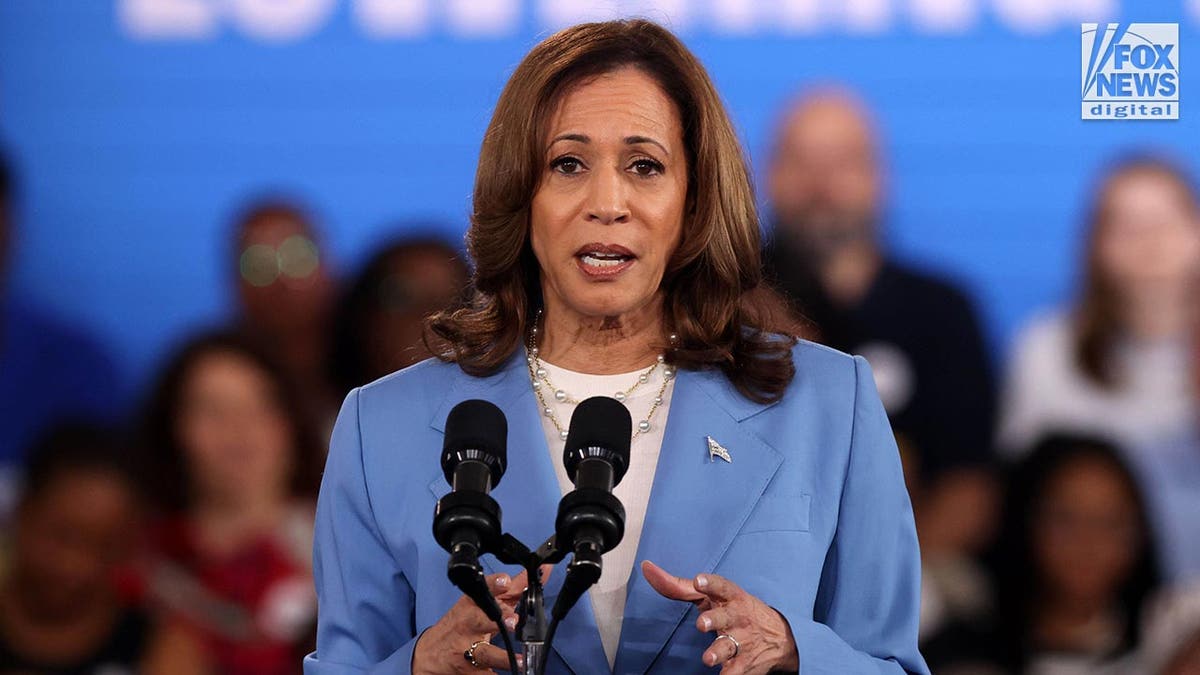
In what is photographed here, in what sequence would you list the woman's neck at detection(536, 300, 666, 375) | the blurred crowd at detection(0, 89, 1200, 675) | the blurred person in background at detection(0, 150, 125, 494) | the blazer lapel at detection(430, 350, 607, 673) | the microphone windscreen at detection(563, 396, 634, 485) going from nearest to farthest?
the microphone windscreen at detection(563, 396, 634, 485)
the blazer lapel at detection(430, 350, 607, 673)
the woman's neck at detection(536, 300, 666, 375)
the blurred crowd at detection(0, 89, 1200, 675)
the blurred person in background at detection(0, 150, 125, 494)

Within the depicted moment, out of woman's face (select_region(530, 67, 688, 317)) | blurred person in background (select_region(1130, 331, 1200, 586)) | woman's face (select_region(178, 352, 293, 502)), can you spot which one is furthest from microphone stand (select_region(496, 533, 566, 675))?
blurred person in background (select_region(1130, 331, 1200, 586))

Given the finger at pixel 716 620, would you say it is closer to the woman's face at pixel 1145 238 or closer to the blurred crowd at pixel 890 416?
the blurred crowd at pixel 890 416

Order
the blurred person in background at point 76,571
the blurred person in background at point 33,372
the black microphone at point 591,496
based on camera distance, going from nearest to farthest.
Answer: the black microphone at point 591,496 < the blurred person in background at point 76,571 < the blurred person in background at point 33,372

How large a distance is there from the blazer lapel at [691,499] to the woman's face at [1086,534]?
278cm

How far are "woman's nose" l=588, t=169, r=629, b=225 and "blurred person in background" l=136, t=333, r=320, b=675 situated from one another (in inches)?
105

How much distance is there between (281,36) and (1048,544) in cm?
272

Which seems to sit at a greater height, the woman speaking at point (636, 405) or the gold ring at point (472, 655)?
the woman speaking at point (636, 405)

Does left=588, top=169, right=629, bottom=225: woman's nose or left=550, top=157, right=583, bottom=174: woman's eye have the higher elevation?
left=550, top=157, right=583, bottom=174: woman's eye

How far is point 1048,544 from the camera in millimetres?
4938

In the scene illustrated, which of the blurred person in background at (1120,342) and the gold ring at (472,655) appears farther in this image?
the blurred person in background at (1120,342)

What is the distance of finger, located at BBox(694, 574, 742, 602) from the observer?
76.5 inches

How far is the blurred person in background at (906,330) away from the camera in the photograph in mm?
4820

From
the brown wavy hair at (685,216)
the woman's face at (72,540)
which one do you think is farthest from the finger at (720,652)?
the woman's face at (72,540)

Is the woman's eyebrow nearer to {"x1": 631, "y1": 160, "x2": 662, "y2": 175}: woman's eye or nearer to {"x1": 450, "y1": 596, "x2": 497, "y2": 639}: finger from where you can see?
{"x1": 631, "y1": 160, "x2": 662, "y2": 175}: woman's eye
